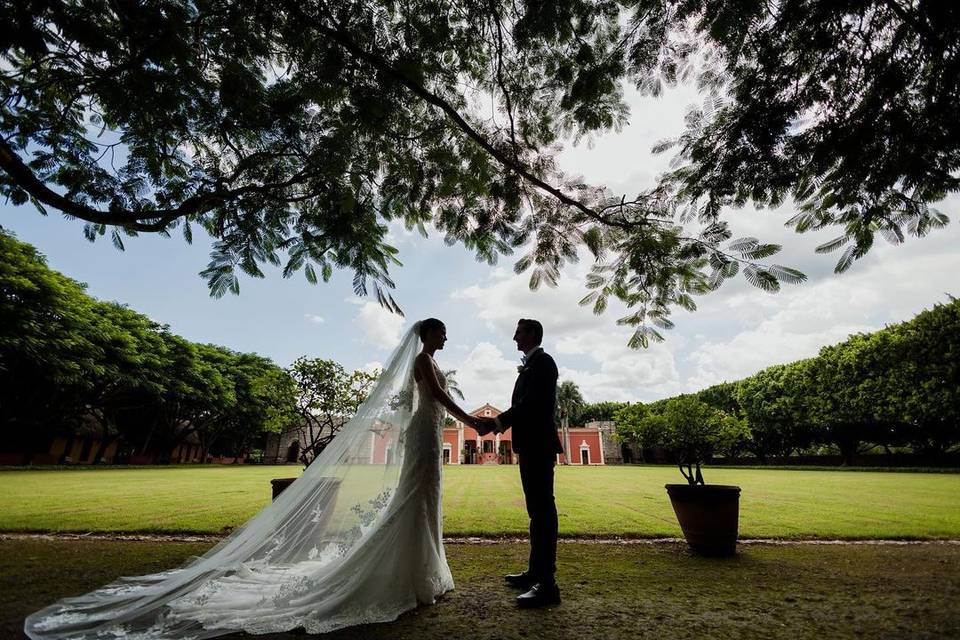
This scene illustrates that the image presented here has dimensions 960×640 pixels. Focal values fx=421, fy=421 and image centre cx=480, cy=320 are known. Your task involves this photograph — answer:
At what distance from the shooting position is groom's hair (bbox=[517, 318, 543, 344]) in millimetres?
3939

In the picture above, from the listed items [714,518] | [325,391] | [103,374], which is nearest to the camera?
[714,518]

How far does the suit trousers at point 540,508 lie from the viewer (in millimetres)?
3348

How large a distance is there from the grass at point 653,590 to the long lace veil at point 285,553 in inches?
12.0

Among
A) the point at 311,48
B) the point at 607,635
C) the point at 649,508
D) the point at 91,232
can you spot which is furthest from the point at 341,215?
the point at 649,508

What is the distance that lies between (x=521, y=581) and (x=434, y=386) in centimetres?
182

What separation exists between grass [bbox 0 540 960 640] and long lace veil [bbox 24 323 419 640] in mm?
306

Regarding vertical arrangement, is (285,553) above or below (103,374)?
below

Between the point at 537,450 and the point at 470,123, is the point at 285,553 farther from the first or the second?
the point at 470,123

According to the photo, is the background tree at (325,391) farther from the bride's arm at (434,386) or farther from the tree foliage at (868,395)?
the tree foliage at (868,395)

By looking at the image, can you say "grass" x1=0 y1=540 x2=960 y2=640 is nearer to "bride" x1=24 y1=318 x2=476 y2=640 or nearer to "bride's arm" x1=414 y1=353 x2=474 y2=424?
"bride" x1=24 y1=318 x2=476 y2=640

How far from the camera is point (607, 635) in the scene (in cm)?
261

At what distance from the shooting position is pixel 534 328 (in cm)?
395

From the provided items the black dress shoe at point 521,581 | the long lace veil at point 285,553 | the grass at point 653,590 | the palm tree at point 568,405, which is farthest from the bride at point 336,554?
the palm tree at point 568,405

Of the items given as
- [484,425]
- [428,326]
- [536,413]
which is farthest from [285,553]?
[536,413]
